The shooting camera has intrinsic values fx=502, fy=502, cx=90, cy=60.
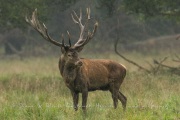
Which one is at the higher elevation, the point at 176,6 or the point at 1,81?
the point at 176,6

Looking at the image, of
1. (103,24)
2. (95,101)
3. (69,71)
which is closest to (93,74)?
(69,71)

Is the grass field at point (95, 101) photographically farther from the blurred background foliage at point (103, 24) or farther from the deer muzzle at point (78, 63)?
the blurred background foliage at point (103, 24)

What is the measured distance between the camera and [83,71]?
31.3ft

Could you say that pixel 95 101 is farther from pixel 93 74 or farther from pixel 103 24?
pixel 103 24

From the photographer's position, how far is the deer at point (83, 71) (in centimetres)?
920

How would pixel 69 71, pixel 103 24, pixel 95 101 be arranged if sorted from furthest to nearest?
pixel 103 24 → pixel 95 101 → pixel 69 71

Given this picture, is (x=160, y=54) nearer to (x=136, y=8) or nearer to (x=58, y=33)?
(x=58, y=33)

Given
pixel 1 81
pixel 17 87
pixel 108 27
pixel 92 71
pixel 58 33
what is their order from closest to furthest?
pixel 92 71
pixel 17 87
pixel 1 81
pixel 58 33
pixel 108 27

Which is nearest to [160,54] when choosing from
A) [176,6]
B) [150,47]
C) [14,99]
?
[150,47]

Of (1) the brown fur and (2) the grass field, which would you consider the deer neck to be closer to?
(1) the brown fur

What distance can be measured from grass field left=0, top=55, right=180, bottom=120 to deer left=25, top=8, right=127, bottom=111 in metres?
0.33

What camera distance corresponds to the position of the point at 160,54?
30.7 metres

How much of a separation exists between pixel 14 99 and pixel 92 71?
2.26m

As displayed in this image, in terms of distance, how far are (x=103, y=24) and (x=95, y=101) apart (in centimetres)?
2158
